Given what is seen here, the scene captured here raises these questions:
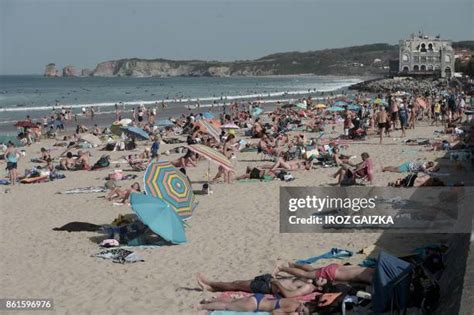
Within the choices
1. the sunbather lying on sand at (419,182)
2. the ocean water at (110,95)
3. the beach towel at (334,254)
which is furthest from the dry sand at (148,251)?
the ocean water at (110,95)

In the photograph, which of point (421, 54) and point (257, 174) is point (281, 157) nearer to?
point (257, 174)

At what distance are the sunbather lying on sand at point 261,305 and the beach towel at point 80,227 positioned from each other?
4.02 m

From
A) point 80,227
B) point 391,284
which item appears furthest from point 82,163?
point 391,284

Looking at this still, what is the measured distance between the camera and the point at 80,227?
9.41 metres

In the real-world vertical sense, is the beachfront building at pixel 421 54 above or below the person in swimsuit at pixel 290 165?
above

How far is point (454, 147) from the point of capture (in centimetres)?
1486

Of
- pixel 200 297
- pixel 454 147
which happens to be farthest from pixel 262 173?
pixel 200 297

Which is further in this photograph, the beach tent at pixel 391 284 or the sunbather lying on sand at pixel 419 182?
the sunbather lying on sand at pixel 419 182

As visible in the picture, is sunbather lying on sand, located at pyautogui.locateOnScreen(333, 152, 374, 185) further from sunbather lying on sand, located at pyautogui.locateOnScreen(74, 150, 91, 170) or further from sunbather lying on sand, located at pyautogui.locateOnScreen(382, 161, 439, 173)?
sunbather lying on sand, located at pyautogui.locateOnScreen(74, 150, 91, 170)

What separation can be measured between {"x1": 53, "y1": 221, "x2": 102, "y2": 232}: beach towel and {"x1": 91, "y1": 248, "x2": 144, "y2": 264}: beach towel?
1413 mm

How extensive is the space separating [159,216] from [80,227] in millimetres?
1934

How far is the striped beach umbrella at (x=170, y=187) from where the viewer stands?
8680 mm

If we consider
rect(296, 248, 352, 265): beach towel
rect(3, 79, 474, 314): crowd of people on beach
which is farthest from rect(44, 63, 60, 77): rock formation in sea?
rect(296, 248, 352, 265): beach towel

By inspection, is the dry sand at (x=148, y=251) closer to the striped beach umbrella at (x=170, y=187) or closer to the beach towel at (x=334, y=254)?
the beach towel at (x=334, y=254)
